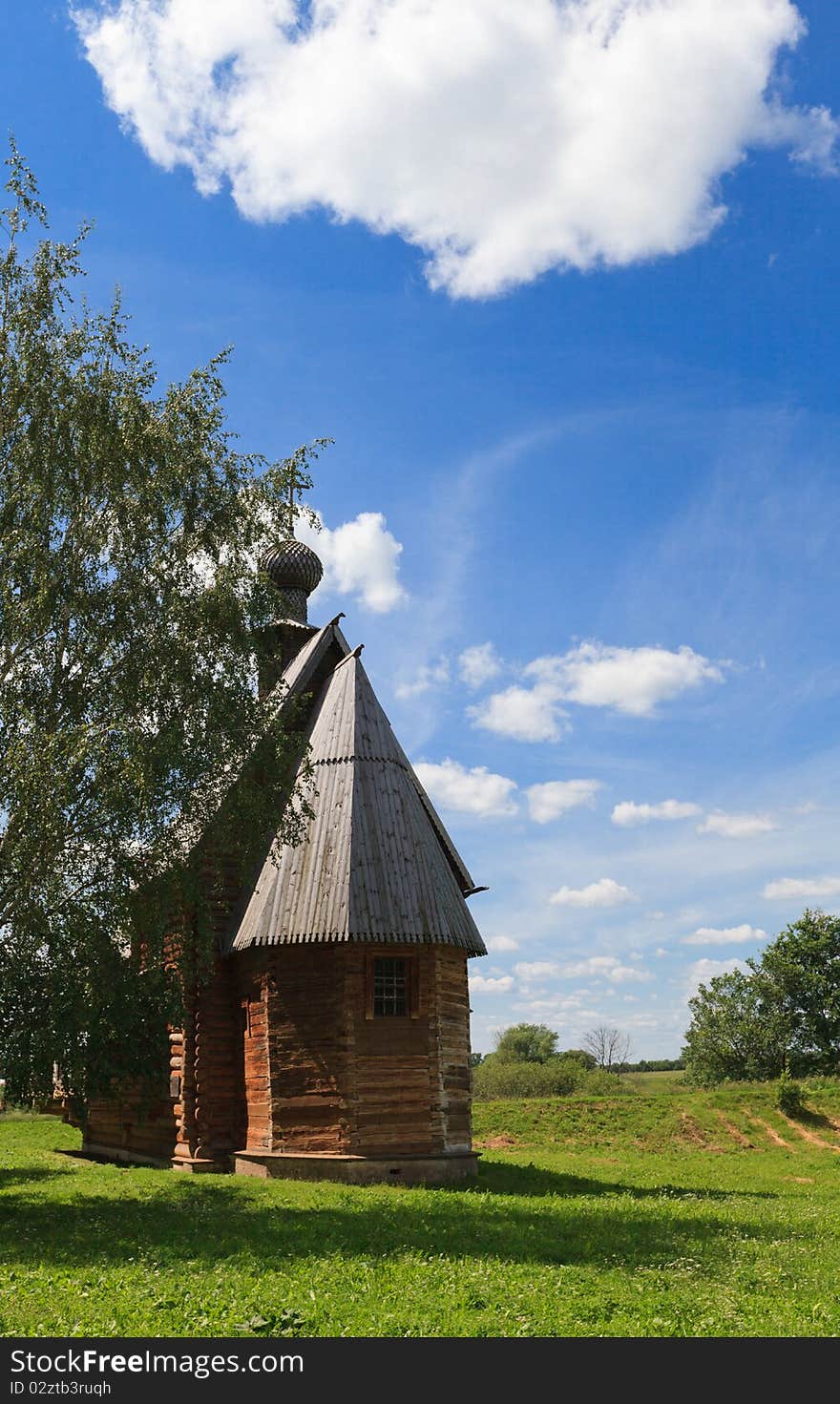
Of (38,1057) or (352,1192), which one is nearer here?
(38,1057)

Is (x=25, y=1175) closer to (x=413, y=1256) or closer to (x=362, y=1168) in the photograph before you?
(x=362, y=1168)

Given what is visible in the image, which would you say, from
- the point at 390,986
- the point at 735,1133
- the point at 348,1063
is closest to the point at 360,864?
the point at 390,986

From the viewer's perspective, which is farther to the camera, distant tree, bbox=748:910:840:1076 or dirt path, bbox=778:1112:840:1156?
distant tree, bbox=748:910:840:1076

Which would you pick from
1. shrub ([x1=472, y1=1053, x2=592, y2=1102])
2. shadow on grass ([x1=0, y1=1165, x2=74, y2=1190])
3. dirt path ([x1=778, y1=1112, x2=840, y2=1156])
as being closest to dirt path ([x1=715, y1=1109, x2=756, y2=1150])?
dirt path ([x1=778, y1=1112, x2=840, y2=1156])

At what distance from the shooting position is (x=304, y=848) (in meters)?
22.6

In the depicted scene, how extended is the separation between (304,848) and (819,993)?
49.6m

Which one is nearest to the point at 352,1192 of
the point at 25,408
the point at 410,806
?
the point at 410,806

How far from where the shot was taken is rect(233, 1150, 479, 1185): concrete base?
20.2 meters

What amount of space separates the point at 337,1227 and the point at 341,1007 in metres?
6.55

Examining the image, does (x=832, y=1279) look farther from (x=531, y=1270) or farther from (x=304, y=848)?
(x=304, y=848)

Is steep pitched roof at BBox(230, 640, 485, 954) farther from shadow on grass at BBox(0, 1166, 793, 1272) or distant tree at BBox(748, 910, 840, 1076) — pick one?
distant tree at BBox(748, 910, 840, 1076)

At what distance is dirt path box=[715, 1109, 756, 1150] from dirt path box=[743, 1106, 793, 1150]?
990 mm

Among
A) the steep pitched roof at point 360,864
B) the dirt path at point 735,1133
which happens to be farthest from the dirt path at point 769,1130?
the steep pitched roof at point 360,864

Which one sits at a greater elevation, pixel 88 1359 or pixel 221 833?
pixel 221 833
